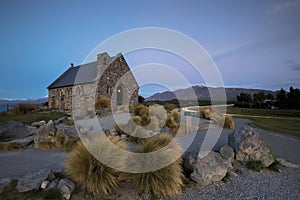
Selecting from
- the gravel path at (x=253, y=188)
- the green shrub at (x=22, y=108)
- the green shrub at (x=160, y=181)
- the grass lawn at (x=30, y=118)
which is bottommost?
the gravel path at (x=253, y=188)

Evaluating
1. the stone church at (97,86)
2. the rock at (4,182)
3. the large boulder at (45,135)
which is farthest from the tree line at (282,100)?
the rock at (4,182)

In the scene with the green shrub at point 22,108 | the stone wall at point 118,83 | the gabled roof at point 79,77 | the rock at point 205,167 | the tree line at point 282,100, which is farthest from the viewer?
the tree line at point 282,100

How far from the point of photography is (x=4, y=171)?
4098mm

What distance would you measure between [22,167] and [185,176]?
12.9 feet

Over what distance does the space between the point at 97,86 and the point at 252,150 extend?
1546 cm

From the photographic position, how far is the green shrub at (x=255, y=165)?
481 cm

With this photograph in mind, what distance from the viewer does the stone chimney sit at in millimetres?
18256

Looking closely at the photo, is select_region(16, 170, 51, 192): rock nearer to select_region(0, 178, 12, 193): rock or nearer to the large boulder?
select_region(0, 178, 12, 193): rock

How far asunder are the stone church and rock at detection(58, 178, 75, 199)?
14.3 metres

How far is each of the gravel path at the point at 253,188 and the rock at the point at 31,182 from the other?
8.54ft

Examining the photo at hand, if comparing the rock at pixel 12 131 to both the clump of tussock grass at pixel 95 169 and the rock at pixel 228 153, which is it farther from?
the rock at pixel 228 153

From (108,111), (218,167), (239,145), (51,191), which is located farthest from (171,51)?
(108,111)

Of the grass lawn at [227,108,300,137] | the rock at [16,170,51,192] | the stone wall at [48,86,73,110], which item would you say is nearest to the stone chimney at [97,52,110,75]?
the stone wall at [48,86,73,110]

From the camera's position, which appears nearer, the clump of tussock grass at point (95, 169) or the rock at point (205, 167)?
the clump of tussock grass at point (95, 169)
